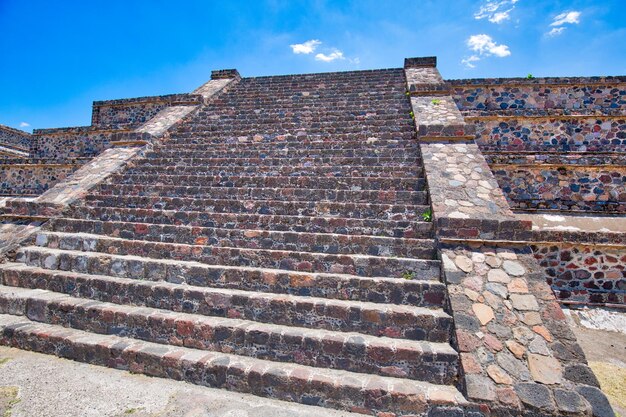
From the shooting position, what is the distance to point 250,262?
489 centimetres

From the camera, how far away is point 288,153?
7.55 metres

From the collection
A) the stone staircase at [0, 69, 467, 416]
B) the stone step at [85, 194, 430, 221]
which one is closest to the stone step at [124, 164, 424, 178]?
the stone staircase at [0, 69, 467, 416]

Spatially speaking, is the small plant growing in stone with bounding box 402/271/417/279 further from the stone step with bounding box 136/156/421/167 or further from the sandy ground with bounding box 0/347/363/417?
the stone step with bounding box 136/156/421/167

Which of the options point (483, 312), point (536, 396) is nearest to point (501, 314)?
point (483, 312)

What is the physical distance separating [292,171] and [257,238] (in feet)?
6.71

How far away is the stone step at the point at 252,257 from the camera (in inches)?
175

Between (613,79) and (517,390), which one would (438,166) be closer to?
(517,390)

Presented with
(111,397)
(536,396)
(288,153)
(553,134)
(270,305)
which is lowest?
(111,397)

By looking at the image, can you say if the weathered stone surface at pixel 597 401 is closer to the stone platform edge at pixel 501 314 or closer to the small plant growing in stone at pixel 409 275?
the stone platform edge at pixel 501 314

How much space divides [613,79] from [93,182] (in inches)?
503

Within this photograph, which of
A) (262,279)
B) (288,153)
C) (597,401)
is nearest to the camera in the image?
(597,401)

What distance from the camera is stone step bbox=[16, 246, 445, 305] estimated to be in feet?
13.7

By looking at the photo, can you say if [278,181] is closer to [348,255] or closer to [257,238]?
[257,238]

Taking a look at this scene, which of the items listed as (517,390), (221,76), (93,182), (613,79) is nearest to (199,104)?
(221,76)
